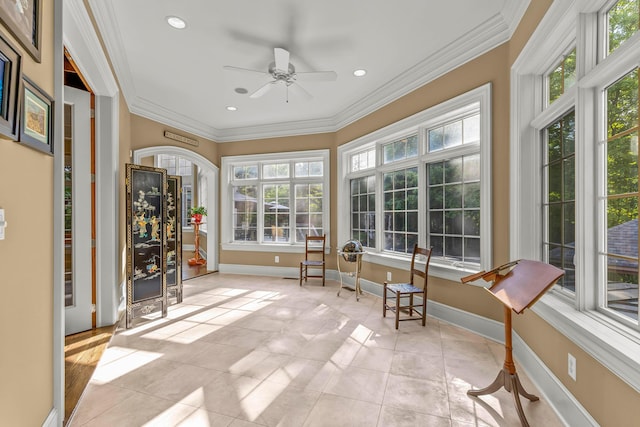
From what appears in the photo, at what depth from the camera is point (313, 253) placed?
19.1ft

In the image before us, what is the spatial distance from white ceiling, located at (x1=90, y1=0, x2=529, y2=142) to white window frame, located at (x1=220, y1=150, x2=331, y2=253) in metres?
1.28

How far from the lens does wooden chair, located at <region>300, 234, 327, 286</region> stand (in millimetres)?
5422

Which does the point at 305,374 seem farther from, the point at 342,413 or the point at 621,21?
the point at 621,21

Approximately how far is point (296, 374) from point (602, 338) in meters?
1.95

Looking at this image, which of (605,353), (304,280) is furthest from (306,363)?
(304,280)

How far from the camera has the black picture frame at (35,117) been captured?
1340mm

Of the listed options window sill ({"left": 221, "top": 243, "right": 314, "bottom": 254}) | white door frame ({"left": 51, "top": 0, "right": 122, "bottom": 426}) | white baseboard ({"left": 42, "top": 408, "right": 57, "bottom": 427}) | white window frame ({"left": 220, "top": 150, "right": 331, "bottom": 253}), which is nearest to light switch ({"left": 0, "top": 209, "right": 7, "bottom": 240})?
white door frame ({"left": 51, "top": 0, "right": 122, "bottom": 426})

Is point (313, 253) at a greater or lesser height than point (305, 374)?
greater

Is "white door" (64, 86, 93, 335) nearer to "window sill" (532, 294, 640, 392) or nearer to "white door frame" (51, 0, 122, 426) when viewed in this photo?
"white door frame" (51, 0, 122, 426)

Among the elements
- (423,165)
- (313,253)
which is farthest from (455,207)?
(313,253)

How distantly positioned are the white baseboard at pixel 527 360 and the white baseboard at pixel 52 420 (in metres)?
2.85

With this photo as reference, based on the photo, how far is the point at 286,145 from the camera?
20.0 ft

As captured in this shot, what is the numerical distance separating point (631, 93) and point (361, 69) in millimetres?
2814

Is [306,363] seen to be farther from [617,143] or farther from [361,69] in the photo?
[361,69]
